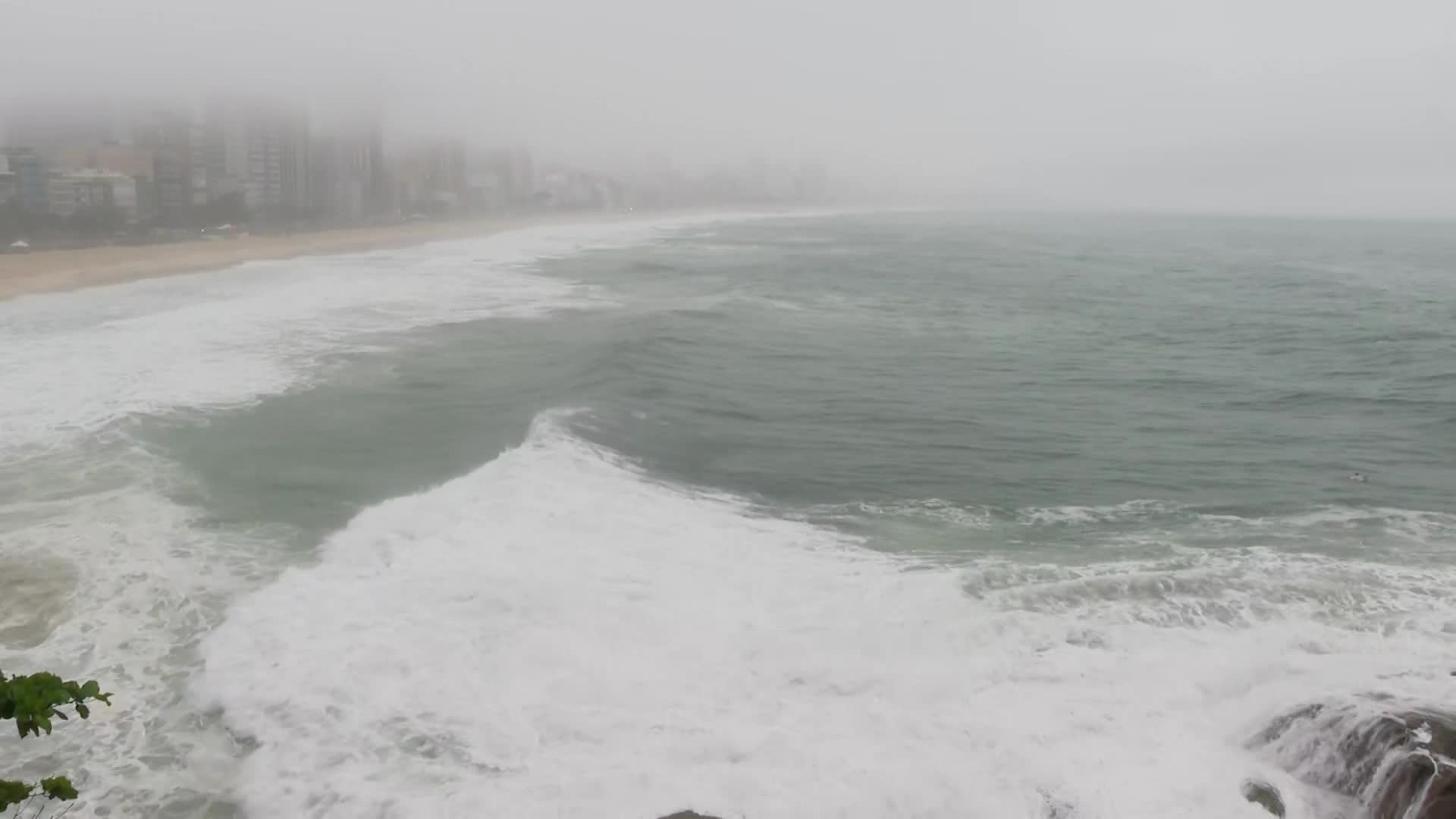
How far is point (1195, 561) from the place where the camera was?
1007 centimetres

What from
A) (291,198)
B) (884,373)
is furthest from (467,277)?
(291,198)

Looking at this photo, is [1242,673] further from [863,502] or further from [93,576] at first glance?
[93,576]

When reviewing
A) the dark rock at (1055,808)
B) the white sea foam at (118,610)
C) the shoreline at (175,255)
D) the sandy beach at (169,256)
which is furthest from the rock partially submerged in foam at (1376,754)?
the sandy beach at (169,256)

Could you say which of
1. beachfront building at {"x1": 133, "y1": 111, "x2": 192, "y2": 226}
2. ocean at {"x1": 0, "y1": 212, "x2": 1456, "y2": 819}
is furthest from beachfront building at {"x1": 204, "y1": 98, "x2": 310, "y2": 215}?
ocean at {"x1": 0, "y1": 212, "x2": 1456, "y2": 819}

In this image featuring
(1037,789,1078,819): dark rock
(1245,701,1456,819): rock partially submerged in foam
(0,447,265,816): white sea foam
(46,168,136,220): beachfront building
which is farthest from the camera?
(46,168,136,220): beachfront building

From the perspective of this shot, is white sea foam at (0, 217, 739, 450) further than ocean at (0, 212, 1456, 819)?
Yes

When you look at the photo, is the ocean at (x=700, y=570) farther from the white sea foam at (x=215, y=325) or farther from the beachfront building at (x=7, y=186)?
the beachfront building at (x=7, y=186)

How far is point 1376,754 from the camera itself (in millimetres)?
6516

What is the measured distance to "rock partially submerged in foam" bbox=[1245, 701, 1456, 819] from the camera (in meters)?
6.07

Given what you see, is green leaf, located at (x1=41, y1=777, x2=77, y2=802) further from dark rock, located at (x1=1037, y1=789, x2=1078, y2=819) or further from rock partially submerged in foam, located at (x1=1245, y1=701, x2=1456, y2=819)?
rock partially submerged in foam, located at (x1=1245, y1=701, x2=1456, y2=819)

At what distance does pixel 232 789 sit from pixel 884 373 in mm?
15327

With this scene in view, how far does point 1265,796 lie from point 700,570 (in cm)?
504

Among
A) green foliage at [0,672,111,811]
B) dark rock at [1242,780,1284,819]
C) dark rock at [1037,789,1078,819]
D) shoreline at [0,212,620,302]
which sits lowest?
dark rock at [1037,789,1078,819]

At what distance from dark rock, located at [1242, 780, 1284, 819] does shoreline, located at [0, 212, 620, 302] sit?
30561 millimetres
